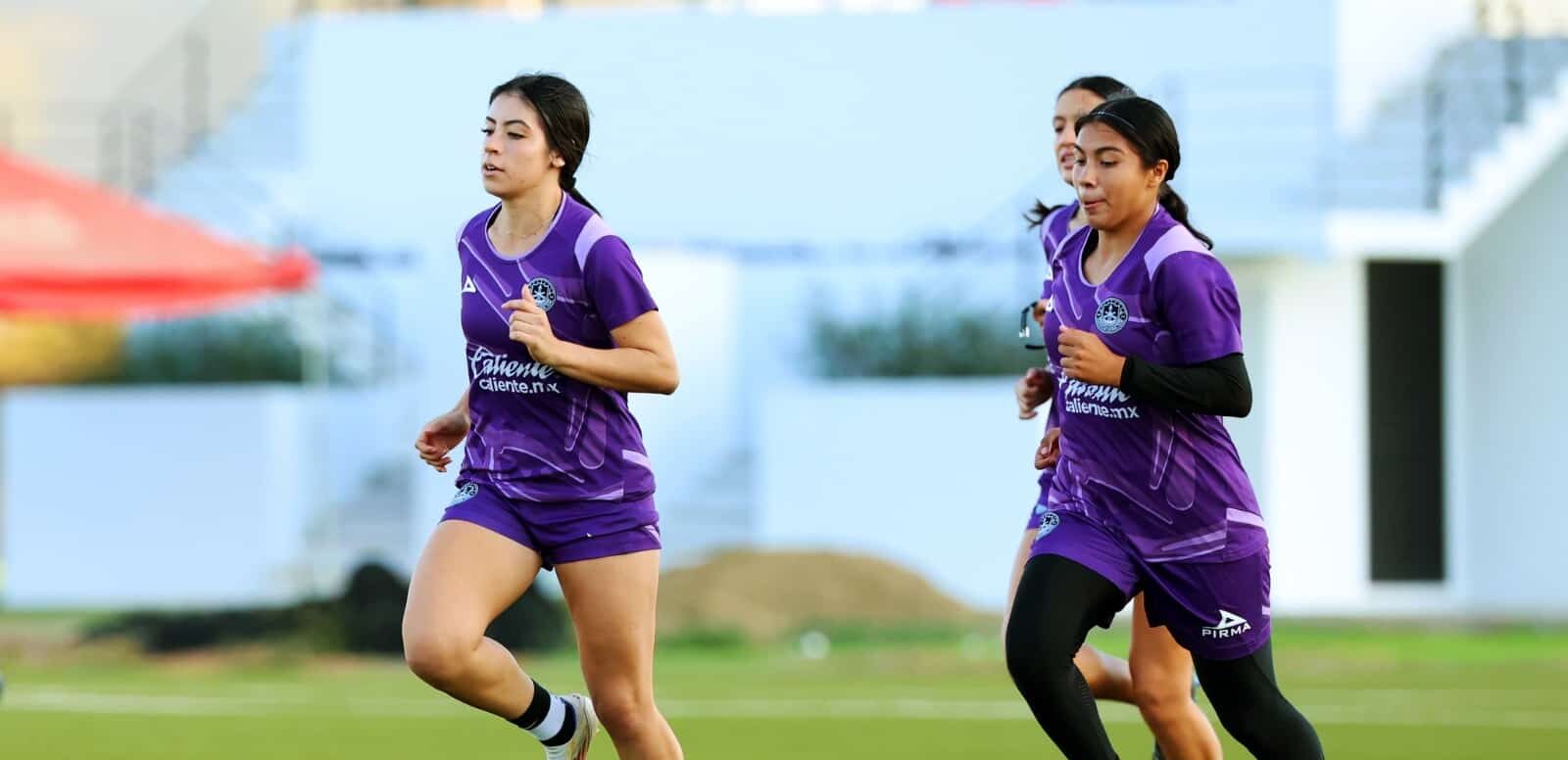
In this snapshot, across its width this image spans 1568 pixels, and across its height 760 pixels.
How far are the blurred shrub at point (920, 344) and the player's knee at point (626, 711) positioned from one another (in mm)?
12408

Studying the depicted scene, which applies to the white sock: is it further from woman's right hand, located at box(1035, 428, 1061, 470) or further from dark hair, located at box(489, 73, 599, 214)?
woman's right hand, located at box(1035, 428, 1061, 470)

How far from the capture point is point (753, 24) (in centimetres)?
2233

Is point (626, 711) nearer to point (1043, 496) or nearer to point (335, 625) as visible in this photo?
point (1043, 496)

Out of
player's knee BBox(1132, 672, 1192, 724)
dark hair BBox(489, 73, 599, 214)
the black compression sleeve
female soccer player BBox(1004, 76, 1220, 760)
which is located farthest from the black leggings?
dark hair BBox(489, 73, 599, 214)

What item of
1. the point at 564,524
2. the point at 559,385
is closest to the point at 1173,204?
the point at 559,385

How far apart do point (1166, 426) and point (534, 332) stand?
60.9 inches

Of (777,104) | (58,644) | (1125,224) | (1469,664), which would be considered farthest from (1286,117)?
(1125,224)

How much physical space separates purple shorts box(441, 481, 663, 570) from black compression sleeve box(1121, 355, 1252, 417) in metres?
1.31

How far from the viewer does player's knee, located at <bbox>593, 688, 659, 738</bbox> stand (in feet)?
19.3

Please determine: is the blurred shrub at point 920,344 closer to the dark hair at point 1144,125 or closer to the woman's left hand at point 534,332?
the dark hair at point 1144,125

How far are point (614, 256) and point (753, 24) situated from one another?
16.7m

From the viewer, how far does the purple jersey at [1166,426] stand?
18.0 ft

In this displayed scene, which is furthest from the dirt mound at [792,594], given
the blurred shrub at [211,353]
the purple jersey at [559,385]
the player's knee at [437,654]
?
the player's knee at [437,654]

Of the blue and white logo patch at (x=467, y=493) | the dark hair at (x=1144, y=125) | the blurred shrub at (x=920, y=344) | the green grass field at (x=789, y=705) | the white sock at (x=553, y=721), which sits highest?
the dark hair at (x=1144, y=125)
